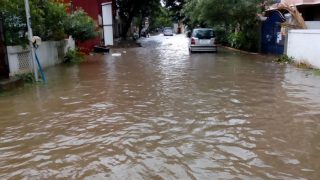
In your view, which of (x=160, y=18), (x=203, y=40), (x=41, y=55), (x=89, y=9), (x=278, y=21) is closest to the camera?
(x=41, y=55)

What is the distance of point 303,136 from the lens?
600 cm

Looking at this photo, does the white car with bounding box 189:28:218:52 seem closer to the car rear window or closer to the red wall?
the car rear window

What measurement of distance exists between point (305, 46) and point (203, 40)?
28.4 ft

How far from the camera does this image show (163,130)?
6445 mm

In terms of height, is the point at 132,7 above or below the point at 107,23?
above

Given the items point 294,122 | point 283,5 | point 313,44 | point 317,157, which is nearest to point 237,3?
point 283,5

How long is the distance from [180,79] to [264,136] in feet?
21.3

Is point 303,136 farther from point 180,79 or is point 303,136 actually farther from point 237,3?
point 237,3

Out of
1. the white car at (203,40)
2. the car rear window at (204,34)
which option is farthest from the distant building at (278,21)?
the car rear window at (204,34)

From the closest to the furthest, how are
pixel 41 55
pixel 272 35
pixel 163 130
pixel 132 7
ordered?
pixel 163 130 < pixel 41 55 < pixel 272 35 < pixel 132 7

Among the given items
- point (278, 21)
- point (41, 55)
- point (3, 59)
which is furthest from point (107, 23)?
point (3, 59)

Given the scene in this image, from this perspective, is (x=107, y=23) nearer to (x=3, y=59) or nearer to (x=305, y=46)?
(x=305, y=46)

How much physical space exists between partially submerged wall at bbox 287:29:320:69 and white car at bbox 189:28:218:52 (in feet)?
20.6

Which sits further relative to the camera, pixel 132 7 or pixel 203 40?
pixel 132 7
